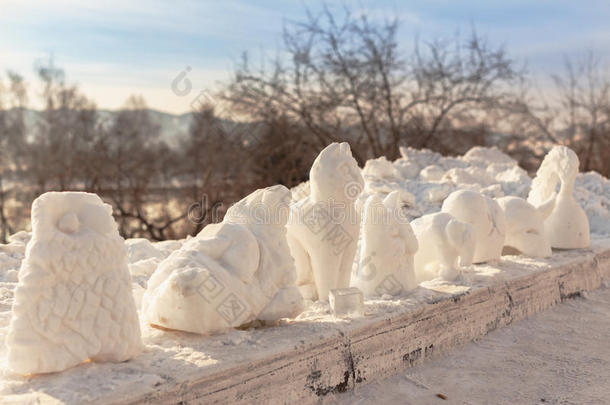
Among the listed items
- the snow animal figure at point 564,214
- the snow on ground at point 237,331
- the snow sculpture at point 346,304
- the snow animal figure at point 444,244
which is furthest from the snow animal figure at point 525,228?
the snow sculpture at point 346,304

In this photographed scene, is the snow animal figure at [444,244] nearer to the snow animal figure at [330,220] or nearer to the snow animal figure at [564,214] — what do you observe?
the snow animal figure at [330,220]

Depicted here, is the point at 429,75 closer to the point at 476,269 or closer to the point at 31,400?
the point at 476,269

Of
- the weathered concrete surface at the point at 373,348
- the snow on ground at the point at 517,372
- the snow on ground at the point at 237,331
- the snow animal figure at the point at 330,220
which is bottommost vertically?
the snow on ground at the point at 517,372

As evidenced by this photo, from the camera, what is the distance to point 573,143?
13.2 m

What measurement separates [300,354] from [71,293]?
32.1 inches

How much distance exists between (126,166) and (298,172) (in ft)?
10.9

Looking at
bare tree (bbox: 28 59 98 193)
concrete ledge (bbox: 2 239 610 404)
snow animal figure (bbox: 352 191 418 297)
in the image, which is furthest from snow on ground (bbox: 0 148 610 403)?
bare tree (bbox: 28 59 98 193)

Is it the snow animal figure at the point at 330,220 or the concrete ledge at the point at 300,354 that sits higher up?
the snow animal figure at the point at 330,220

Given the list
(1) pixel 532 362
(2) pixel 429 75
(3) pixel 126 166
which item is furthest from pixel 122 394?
(2) pixel 429 75

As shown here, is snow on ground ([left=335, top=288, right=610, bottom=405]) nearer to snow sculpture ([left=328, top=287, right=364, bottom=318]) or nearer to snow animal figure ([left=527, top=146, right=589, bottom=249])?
snow sculpture ([left=328, top=287, right=364, bottom=318])

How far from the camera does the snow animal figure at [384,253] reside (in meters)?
2.70

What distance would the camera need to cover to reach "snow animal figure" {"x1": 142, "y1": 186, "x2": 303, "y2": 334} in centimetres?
191

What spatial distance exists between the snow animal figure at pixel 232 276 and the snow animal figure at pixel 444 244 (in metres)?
1.14

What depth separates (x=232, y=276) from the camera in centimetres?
203
